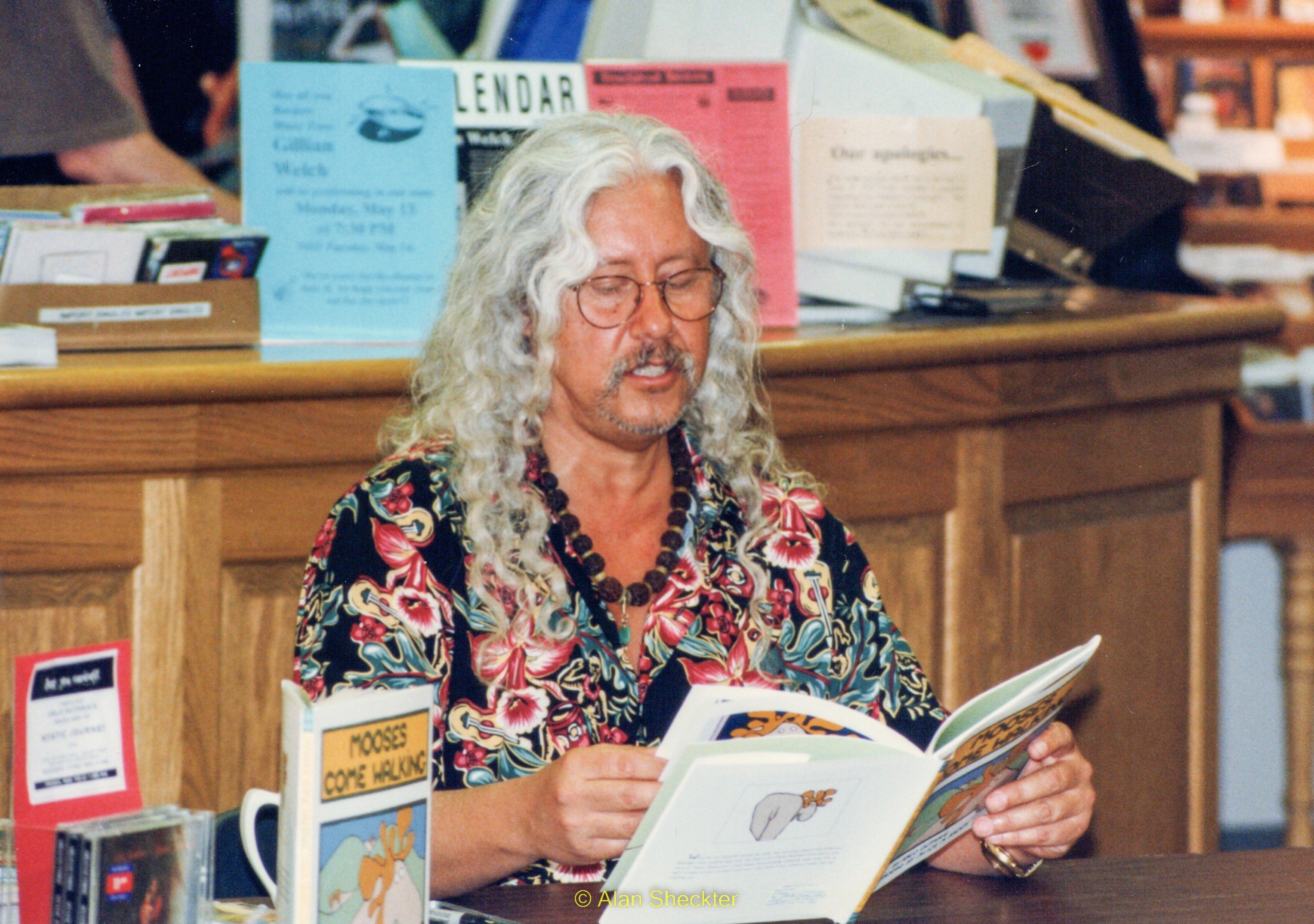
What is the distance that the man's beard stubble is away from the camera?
5.50ft

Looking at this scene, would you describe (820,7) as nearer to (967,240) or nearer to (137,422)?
(967,240)

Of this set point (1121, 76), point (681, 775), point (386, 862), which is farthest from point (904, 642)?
point (1121, 76)

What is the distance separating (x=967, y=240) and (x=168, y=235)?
1.19 meters

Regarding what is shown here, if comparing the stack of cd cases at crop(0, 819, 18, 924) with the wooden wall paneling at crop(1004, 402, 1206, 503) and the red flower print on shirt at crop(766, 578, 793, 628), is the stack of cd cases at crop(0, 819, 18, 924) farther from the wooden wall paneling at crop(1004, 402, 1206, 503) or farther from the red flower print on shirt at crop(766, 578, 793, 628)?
the wooden wall paneling at crop(1004, 402, 1206, 503)

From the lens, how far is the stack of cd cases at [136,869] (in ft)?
3.30

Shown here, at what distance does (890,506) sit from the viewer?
7.79ft

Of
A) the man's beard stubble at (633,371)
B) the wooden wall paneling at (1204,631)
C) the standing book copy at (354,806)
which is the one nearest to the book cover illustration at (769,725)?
the standing book copy at (354,806)

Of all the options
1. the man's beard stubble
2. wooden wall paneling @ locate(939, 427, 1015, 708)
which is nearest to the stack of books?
the man's beard stubble

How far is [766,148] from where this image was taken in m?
2.44

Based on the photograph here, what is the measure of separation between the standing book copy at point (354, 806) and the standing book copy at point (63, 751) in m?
0.13

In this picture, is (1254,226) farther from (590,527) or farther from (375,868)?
(375,868)

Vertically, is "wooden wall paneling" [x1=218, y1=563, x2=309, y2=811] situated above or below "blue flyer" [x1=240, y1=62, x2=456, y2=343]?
below

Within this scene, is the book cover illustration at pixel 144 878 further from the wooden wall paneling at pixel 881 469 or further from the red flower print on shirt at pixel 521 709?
the wooden wall paneling at pixel 881 469

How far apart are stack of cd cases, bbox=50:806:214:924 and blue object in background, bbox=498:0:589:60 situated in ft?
6.44
